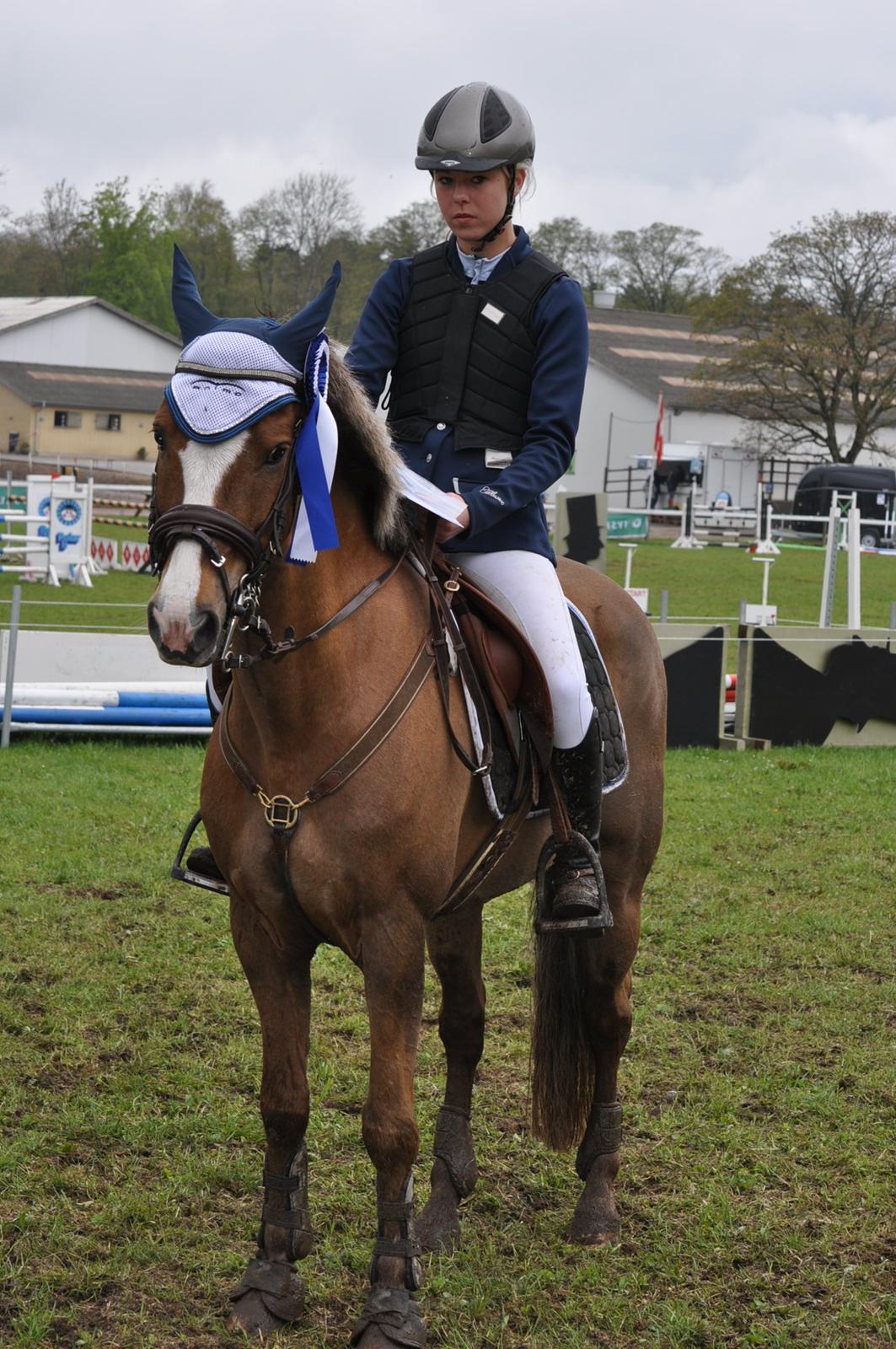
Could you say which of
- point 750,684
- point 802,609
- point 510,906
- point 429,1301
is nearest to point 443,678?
point 429,1301

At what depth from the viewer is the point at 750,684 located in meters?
12.9

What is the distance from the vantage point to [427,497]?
3.57 meters

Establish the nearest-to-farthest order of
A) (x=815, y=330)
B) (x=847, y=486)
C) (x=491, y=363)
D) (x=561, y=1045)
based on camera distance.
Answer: (x=491, y=363) → (x=561, y=1045) → (x=847, y=486) → (x=815, y=330)

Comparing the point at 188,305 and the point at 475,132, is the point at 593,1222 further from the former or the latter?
the point at 475,132

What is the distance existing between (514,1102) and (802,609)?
63.2 feet

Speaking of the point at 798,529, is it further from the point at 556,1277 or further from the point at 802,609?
the point at 556,1277

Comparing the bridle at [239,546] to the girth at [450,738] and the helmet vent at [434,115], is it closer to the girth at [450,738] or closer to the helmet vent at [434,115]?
the girth at [450,738]

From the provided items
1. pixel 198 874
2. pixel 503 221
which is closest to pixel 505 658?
pixel 198 874

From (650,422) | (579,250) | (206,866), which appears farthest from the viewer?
(579,250)

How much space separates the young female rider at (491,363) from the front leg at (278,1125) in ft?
3.55

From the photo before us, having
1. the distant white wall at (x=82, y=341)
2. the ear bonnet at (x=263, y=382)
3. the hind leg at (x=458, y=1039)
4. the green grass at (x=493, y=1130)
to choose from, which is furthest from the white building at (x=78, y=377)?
the ear bonnet at (x=263, y=382)

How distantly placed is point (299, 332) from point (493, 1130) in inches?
125

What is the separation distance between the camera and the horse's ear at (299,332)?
313 cm

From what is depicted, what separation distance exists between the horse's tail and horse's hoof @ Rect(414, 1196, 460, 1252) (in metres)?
0.49
